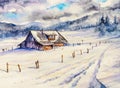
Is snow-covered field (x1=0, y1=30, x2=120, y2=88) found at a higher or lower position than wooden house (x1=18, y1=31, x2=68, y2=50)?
lower

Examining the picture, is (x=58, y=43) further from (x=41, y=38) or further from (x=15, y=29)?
(x=15, y=29)

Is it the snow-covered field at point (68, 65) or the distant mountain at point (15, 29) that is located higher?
the distant mountain at point (15, 29)

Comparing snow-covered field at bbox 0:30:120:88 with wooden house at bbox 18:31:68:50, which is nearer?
snow-covered field at bbox 0:30:120:88

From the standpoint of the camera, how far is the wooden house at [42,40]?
342cm

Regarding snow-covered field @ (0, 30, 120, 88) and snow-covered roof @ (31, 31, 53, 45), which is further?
snow-covered roof @ (31, 31, 53, 45)

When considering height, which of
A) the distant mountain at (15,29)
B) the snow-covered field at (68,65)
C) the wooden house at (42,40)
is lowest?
the snow-covered field at (68,65)

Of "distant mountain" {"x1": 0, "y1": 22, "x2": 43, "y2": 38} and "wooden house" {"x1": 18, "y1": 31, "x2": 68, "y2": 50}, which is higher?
"distant mountain" {"x1": 0, "y1": 22, "x2": 43, "y2": 38}

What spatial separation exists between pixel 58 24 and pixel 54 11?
0.46 feet

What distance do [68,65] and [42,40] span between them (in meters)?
0.36

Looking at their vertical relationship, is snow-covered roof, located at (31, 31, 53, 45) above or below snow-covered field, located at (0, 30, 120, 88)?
above

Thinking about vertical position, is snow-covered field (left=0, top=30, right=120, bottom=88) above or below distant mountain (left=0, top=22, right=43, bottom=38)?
below

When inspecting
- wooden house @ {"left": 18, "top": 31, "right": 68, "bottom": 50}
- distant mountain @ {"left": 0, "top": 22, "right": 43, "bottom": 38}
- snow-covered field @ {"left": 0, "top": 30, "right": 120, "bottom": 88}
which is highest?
distant mountain @ {"left": 0, "top": 22, "right": 43, "bottom": 38}

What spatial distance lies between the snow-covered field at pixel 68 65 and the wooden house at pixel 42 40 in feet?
0.15

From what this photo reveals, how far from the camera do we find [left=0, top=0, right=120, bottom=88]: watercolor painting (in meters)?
3.35
